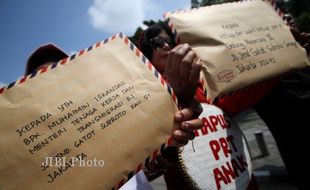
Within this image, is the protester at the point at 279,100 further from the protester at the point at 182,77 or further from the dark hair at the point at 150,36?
the protester at the point at 182,77

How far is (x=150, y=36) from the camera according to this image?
81.4 inches

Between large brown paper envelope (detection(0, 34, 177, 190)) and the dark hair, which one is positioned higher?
the dark hair

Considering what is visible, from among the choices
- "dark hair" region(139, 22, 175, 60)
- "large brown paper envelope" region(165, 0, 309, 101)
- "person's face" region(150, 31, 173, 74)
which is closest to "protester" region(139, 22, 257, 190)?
"large brown paper envelope" region(165, 0, 309, 101)

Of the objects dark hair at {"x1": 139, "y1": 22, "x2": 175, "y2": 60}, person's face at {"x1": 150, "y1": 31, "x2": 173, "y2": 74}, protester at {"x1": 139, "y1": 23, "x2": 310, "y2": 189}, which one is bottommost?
protester at {"x1": 139, "y1": 23, "x2": 310, "y2": 189}

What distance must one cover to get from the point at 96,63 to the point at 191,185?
793 mm

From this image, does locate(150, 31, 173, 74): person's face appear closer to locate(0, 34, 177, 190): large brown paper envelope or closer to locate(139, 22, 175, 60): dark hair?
locate(139, 22, 175, 60): dark hair

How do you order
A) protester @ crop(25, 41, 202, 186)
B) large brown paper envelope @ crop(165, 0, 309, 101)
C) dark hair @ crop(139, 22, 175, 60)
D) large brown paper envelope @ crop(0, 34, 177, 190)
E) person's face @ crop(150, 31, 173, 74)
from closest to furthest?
large brown paper envelope @ crop(0, 34, 177, 190)
protester @ crop(25, 41, 202, 186)
large brown paper envelope @ crop(165, 0, 309, 101)
person's face @ crop(150, 31, 173, 74)
dark hair @ crop(139, 22, 175, 60)

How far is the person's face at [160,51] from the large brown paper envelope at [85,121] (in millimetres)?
595

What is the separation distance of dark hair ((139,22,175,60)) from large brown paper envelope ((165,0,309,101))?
11.2 inches

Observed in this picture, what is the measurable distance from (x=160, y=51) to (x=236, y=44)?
0.47m

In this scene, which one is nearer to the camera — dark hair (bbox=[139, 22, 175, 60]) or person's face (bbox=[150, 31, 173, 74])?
person's face (bbox=[150, 31, 173, 74])

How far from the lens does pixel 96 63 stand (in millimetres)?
1233

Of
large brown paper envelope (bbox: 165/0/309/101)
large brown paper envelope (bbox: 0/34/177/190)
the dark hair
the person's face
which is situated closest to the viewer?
large brown paper envelope (bbox: 0/34/177/190)

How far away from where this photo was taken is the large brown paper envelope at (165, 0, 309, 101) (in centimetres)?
158
